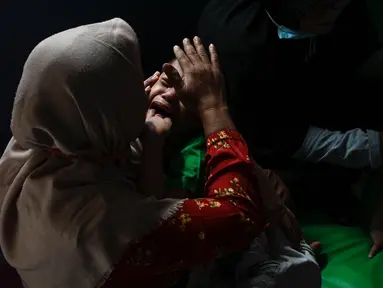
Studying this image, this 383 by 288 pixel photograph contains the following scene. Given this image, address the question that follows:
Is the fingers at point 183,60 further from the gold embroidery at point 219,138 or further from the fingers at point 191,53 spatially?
the gold embroidery at point 219,138

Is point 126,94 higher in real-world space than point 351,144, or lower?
higher

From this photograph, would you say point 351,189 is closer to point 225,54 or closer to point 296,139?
point 296,139

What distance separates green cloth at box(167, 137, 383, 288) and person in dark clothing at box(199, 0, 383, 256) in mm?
57

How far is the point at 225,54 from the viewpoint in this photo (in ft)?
4.63

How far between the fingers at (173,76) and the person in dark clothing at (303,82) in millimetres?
313

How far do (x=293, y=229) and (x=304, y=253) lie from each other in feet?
0.18

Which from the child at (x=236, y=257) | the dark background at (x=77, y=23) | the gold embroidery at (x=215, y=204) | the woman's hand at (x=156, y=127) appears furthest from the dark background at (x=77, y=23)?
the gold embroidery at (x=215, y=204)

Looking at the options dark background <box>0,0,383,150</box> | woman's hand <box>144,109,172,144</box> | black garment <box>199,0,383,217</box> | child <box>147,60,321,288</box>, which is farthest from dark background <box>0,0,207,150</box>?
woman's hand <box>144,109,172,144</box>

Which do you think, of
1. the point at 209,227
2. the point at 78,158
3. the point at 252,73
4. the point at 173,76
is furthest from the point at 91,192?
the point at 252,73

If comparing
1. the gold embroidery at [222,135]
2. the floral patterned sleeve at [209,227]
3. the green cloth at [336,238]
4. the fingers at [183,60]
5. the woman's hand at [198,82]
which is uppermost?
the fingers at [183,60]

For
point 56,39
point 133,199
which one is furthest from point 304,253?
point 56,39

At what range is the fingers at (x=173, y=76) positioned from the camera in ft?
3.65

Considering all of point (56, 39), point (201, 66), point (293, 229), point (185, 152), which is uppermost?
point (56, 39)

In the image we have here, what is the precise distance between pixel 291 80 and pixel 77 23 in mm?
574
